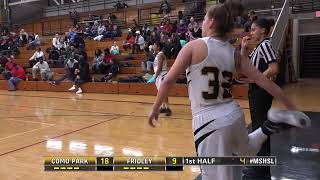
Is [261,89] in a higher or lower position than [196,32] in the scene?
lower

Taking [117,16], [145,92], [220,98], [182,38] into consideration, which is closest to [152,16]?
[117,16]

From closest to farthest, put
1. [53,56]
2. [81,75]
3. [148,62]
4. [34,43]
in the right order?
[148,62]
[81,75]
[53,56]
[34,43]

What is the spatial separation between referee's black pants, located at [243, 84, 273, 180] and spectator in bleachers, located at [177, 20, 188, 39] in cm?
1083

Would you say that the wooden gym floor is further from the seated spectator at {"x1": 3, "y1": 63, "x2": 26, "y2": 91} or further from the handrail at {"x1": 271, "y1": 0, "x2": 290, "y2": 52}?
the seated spectator at {"x1": 3, "y1": 63, "x2": 26, "y2": 91}

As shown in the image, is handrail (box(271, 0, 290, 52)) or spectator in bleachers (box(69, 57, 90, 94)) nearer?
handrail (box(271, 0, 290, 52))

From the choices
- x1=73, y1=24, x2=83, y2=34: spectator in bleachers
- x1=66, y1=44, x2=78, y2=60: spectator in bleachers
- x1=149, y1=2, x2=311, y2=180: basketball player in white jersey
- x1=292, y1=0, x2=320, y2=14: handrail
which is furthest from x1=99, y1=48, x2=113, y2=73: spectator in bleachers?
x1=149, y1=2, x2=311, y2=180: basketball player in white jersey

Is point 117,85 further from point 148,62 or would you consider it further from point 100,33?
point 100,33

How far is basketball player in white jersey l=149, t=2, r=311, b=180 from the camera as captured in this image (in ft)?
7.47

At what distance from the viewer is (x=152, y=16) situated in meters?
19.3

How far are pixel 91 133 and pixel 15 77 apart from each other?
10.4 m

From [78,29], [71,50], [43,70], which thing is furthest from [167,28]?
[78,29]

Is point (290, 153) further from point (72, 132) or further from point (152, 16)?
point (152, 16)

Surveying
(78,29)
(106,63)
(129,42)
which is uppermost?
(78,29)

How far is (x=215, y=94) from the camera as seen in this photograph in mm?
2324
